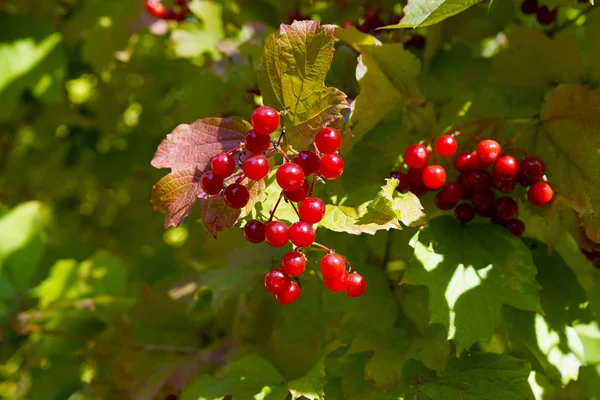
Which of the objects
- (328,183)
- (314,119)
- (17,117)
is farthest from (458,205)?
(17,117)

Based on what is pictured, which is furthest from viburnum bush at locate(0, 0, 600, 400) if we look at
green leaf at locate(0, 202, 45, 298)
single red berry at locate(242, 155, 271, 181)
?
green leaf at locate(0, 202, 45, 298)

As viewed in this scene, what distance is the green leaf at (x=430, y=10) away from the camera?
0.74m

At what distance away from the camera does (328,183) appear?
3.02 ft

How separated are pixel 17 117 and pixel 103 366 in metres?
1.39

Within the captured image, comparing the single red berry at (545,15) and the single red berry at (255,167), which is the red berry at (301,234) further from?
the single red berry at (545,15)

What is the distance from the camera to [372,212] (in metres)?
0.79

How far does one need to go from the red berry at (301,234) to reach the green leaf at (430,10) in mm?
302

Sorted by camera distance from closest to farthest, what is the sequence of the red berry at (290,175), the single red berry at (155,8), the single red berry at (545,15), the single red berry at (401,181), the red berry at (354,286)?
the red berry at (290,175), the red berry at (354,286), the single red berry at (401,181), the single red berry at (545,15), the single red berry at (155,8)

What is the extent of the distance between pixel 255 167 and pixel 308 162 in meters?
0.09

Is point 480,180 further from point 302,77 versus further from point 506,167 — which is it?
point 302,77

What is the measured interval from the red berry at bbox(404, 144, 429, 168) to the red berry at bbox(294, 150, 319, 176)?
0.68 feet

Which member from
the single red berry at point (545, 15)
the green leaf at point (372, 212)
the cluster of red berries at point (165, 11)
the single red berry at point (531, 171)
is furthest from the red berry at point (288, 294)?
the cluster of red berries at point (165, 11)

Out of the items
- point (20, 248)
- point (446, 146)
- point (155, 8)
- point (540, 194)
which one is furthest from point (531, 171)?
point (20, 248)

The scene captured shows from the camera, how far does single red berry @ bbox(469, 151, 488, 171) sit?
0.90 metres
